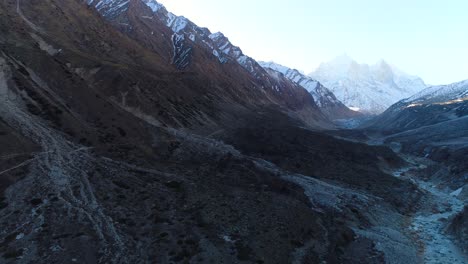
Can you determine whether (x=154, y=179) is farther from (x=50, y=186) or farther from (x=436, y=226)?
(x=436, y=226)

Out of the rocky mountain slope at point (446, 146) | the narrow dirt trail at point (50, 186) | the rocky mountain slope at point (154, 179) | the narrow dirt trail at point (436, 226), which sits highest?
the rocky mountain slope at point (446, 146)

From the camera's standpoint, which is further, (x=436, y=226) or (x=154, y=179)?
(x=154, y=179)

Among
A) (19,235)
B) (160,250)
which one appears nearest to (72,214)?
(19,235)

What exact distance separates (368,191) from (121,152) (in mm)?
41294

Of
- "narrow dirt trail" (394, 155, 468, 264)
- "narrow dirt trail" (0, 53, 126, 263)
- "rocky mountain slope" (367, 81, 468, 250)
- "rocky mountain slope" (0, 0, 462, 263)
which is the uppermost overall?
"rocky mountain slope" (367, 81, 468, 250)

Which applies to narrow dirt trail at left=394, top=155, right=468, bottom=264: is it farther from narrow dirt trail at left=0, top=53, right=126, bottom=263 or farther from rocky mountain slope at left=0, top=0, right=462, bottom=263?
narrow dirt trail at left=0, top=53, right=126, bottom=263

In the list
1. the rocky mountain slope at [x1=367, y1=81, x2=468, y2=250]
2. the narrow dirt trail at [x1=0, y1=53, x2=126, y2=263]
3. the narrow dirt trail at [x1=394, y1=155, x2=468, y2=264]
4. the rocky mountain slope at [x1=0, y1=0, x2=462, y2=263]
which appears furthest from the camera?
the rocky mountain slope at [x1=367, y1=81, x2=468, y2=250]

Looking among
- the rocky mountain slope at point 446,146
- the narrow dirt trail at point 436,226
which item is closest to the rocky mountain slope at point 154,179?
the narrow dirt trail at point 436,226

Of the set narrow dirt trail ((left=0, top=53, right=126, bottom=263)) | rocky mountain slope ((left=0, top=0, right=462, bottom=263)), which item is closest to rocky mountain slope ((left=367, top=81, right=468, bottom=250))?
rocky mountain slope ((left=0, top=0, right=462, bottom=263))

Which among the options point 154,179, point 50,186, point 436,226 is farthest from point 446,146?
point 50,186

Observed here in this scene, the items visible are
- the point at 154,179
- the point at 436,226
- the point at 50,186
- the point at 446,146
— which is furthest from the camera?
the point at 446,146

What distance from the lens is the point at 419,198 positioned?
208ft

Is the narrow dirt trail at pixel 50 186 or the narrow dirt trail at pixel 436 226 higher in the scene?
the narrow dirt trail at pixel 436 226

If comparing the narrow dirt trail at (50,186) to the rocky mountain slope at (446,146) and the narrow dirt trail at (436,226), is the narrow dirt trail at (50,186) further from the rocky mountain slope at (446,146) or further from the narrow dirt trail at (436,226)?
the rocky mountain slope at (446,146)
